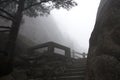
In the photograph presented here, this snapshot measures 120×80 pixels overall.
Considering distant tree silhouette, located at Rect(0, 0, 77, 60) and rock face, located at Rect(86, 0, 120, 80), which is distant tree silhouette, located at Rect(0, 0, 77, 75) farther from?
rock face, located at Rect(86, 0, 120, 80)

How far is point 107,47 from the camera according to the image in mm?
4203

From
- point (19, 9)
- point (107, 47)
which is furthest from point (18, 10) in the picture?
point (107, 47)

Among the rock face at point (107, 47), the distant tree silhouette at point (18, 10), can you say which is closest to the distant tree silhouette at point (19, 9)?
the distant tree silhouette at point (18, 10)

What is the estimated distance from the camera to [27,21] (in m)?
38.6

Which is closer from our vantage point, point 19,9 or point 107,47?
point 107,47

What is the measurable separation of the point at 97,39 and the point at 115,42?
69cm

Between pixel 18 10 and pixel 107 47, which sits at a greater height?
pixel 18 10

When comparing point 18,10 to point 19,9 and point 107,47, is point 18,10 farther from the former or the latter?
point 107,47

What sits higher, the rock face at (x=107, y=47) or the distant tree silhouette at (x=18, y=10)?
the distant tree silhouette at (x=18, y=10)

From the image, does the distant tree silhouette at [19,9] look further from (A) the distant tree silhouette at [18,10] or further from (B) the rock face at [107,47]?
(B) the rock face at [107,47]

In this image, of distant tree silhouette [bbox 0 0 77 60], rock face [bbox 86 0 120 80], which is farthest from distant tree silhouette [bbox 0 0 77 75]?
rock face [bbox 86 0 120 80]

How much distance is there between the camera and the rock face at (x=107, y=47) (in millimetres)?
3773

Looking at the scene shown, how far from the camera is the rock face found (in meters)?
3.77

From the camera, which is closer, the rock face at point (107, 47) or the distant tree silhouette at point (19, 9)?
the rock face at point (107, 47)
